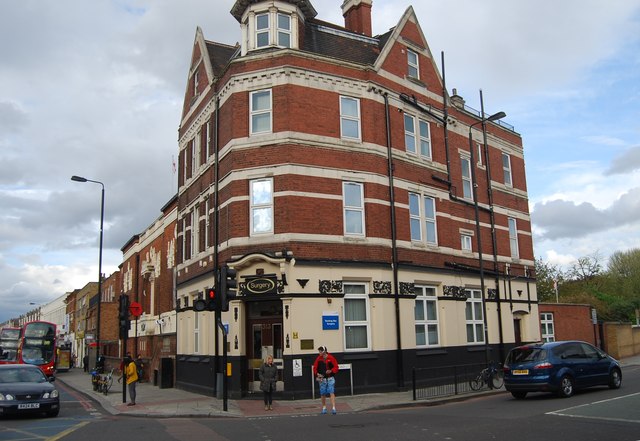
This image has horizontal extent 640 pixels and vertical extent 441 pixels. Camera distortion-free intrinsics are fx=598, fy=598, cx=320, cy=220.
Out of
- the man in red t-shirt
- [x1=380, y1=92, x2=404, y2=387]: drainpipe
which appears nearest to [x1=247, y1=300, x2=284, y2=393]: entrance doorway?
the man in red t-shirt

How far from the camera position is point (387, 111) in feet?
74.2

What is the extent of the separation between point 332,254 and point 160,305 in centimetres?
1569

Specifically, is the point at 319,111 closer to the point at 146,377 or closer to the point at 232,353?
the point at 232,353

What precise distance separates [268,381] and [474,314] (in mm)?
11766

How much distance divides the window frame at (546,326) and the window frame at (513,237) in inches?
186

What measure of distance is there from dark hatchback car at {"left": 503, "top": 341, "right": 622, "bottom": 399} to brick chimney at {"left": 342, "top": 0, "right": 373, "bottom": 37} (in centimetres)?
1511

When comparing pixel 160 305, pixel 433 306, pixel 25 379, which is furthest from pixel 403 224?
pixel 160 305

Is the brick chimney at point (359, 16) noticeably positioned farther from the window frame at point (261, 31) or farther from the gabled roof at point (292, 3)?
the window frame at point (261, 31)

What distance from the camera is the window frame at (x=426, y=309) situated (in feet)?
73.8

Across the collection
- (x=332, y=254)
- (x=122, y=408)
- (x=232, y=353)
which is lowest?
(x=122, y=408)

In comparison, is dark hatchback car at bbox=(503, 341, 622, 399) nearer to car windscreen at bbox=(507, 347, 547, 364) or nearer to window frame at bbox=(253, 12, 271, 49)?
car windscreen at bbox=(507, 347, 547, 364)

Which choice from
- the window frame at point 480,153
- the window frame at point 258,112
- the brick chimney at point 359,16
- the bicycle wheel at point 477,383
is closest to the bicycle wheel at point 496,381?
the bicycle wheel at point 477,383

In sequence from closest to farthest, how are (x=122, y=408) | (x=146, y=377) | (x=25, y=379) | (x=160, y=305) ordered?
1. (x=25, y=379)
2. (x=122, y=408)
3. (x=146, y=377)
4. (x=160, y=305)

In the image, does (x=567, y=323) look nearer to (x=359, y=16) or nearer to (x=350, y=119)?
(x=350, y=119)
